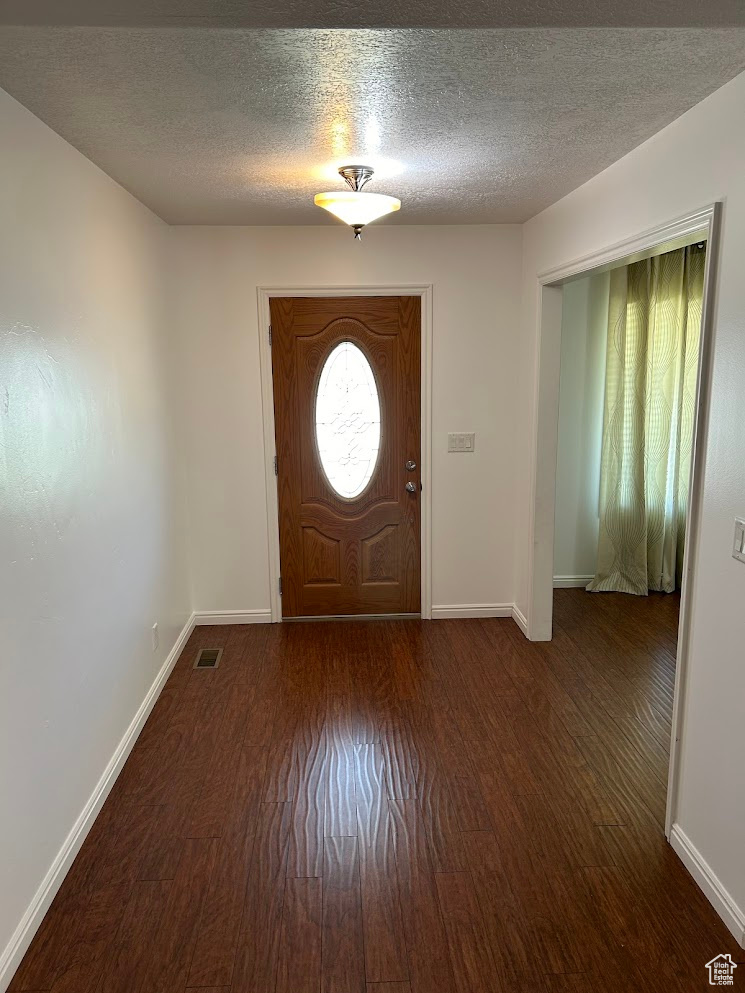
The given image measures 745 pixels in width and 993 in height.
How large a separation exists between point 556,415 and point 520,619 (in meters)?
1.27

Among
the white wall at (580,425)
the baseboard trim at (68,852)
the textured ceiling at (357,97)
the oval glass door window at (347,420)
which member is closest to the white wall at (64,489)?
the baseboard trim at (68,852)

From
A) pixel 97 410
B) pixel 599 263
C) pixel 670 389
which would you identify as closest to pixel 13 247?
pixel 97 410

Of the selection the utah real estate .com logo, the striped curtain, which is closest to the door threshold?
the striped curtain

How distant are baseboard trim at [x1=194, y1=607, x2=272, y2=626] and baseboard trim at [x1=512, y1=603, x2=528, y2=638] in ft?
5.06

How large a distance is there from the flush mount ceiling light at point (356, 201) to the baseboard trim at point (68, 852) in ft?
7.67

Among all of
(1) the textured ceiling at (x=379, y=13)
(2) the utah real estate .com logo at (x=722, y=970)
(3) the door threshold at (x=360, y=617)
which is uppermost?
(1) the textured ceiling at (x=379, y=13)

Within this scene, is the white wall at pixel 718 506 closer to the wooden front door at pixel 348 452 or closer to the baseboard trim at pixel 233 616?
the wooden front door at pixel 348 452

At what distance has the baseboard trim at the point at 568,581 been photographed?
501 centimetres

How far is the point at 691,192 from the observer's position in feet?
6.98

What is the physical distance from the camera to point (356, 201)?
273 cm

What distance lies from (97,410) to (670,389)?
139 inches

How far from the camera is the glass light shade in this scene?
2711mm

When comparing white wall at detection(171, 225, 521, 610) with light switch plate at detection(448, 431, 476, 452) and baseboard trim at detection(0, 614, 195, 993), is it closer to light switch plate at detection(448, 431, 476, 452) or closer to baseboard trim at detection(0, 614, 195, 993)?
light switch plate at detection(448, 431, 476, 452)

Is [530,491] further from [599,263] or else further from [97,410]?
[97,410]
